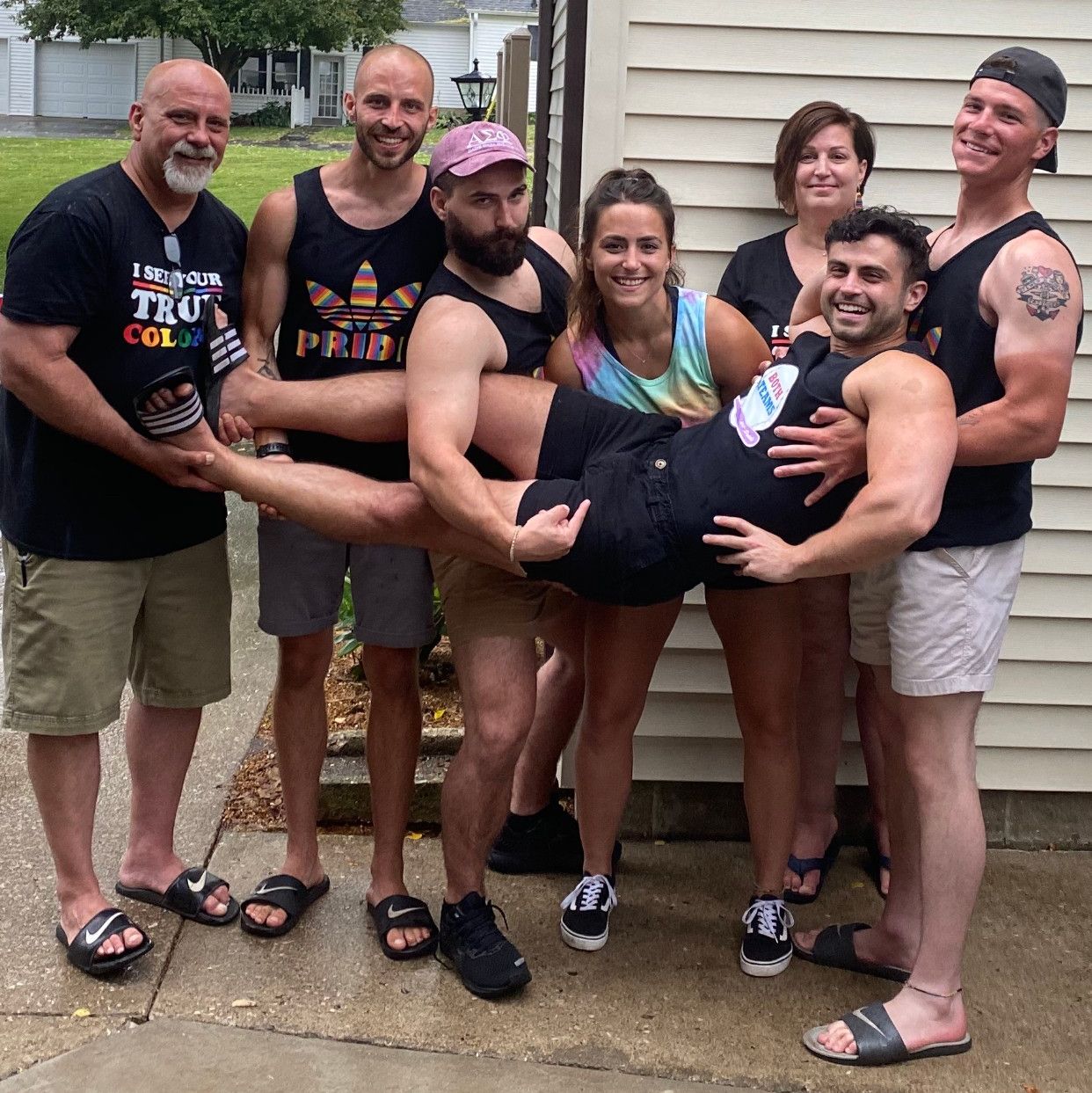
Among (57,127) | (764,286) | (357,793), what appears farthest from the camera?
(57,127)

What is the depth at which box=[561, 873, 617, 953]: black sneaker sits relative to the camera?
330 cm

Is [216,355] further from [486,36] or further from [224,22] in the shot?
[486,36]

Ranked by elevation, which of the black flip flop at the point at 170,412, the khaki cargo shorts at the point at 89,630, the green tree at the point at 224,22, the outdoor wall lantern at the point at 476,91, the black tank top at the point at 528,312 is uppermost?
the green tree at the point at 224,22

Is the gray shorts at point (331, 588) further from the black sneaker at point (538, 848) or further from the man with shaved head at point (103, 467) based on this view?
the black sneaker at point (538, 848)

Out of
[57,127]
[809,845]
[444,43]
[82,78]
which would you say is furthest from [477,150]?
[444,43]

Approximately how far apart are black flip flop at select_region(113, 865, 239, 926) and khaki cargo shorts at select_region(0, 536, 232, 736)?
480 millimetres

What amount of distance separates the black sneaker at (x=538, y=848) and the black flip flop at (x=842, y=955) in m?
0.62

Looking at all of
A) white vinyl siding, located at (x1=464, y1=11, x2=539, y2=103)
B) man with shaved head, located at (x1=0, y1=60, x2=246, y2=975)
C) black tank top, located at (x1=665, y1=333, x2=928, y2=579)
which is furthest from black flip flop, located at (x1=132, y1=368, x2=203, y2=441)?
white vinyl siding, located at (x1=464, y1=11, x2=539, y2=103)

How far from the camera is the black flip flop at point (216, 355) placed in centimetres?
305

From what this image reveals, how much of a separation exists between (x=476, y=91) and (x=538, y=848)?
9354 mm

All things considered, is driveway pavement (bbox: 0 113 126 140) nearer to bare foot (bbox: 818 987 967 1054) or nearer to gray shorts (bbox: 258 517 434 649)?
gray shorts (bbox: 258 517 434 649)

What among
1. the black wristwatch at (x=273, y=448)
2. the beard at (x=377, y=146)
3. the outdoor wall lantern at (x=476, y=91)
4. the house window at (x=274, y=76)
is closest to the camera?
the beard at (x=377, y=146)

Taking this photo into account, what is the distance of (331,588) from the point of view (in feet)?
10.7

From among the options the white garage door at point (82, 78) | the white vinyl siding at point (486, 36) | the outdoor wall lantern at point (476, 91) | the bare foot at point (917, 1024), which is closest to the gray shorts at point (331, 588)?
the bare foot at point (917, 1024)
